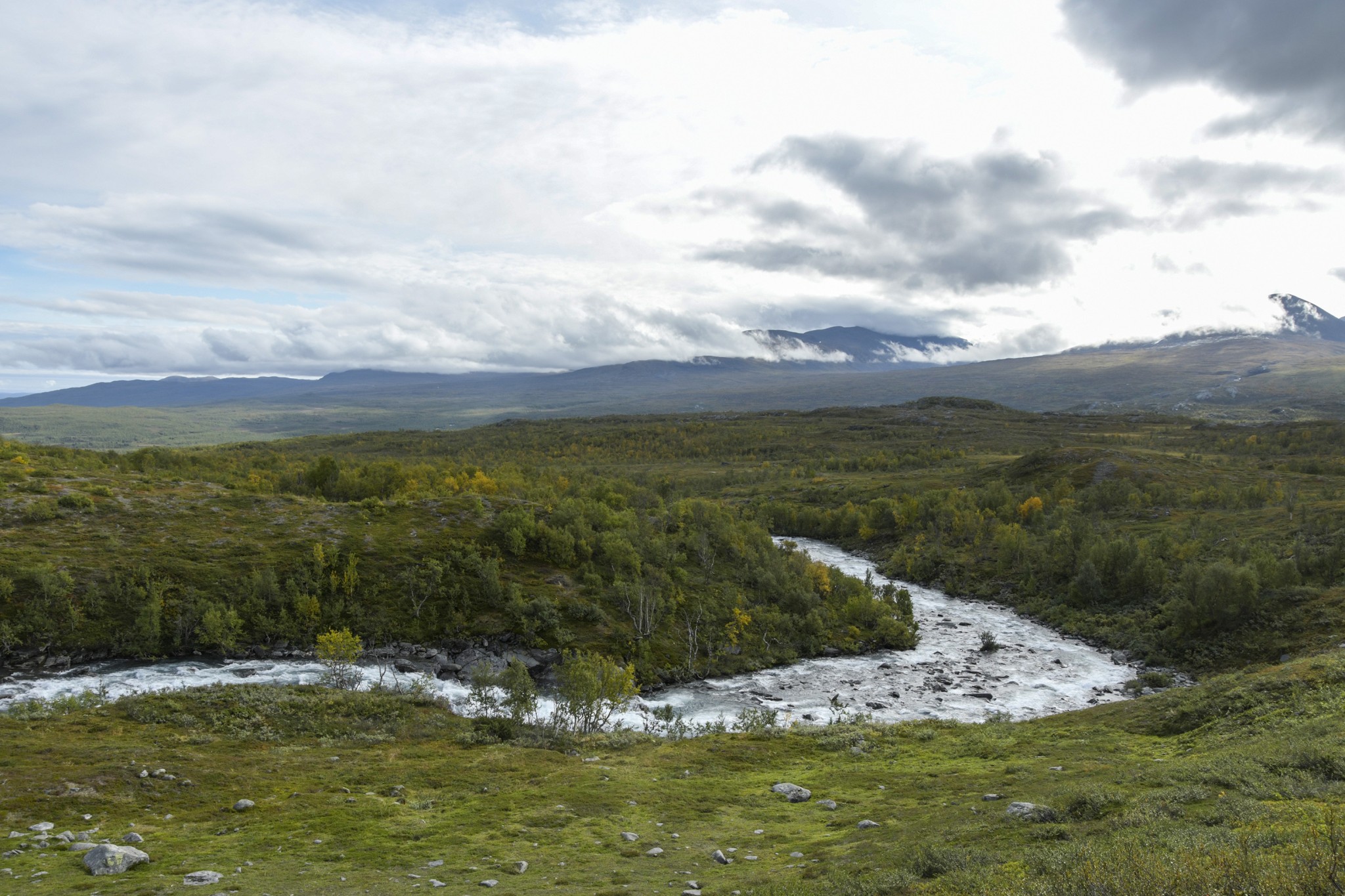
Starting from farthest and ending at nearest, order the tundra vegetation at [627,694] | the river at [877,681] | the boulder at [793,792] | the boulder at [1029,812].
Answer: the river at [877,681]
the boulder at [793,792]
the boulder at [1029,812]
the tundra vegetation at [627,694]

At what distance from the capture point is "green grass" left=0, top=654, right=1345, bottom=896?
17547 millimetres

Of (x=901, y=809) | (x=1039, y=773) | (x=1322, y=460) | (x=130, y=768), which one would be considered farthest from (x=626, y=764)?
(x=1322, y=460)

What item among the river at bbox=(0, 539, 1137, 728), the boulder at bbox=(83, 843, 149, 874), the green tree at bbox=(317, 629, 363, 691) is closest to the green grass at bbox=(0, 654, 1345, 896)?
the boulder at bbox=(83, 843, 149, 874)

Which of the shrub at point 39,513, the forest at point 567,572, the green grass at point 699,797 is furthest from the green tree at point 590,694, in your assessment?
the shrub at point 39,513

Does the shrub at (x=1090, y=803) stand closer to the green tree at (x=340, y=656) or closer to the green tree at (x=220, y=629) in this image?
the green tree at (x=340, y=656)

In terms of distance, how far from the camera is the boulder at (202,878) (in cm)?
1912

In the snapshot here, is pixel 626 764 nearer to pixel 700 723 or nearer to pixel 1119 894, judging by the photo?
pixel 700 723

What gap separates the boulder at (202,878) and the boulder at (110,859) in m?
2.12

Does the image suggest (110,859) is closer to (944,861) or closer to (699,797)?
(699,797)

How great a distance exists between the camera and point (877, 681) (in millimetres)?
61781

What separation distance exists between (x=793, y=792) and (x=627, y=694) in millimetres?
22456

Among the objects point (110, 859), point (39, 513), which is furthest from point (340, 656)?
point (39, 513)

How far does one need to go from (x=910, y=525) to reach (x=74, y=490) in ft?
379

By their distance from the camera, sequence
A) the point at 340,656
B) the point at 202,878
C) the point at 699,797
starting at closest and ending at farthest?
the point at 202,878 → the point at 699,797 → the point at 340,656
